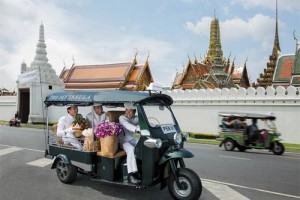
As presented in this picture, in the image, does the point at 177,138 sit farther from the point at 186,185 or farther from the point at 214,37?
the point at 214,37

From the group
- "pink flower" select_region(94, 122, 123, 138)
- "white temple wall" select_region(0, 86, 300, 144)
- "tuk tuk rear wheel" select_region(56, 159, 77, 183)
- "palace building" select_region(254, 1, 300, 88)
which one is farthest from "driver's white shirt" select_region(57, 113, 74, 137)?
"palace building" select_region(254, 1, 300, 88)

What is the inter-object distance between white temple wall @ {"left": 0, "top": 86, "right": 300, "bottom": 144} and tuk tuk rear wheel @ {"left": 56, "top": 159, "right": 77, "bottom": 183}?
1512cm

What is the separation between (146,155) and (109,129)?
89 cm

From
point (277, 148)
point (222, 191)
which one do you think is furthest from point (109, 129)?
point (277, 148)

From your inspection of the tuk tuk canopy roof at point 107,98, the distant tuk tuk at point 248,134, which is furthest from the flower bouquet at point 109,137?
the distant tuk tuk at point 248,134

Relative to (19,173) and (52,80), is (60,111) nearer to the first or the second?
(52,80)

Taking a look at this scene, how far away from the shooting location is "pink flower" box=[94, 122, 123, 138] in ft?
17.8

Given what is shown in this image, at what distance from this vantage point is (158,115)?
17.9 ft

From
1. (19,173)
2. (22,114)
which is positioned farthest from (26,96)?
(19,173)

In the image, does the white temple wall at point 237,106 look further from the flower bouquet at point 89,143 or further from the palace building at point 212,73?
the flower bouquet at point 89,143

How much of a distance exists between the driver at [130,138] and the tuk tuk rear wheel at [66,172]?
1277 mm

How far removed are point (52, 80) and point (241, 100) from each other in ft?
63.9

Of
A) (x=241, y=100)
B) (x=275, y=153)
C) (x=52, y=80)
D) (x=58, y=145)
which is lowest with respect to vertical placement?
(x=275, y=153)

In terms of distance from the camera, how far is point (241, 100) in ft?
64.3
